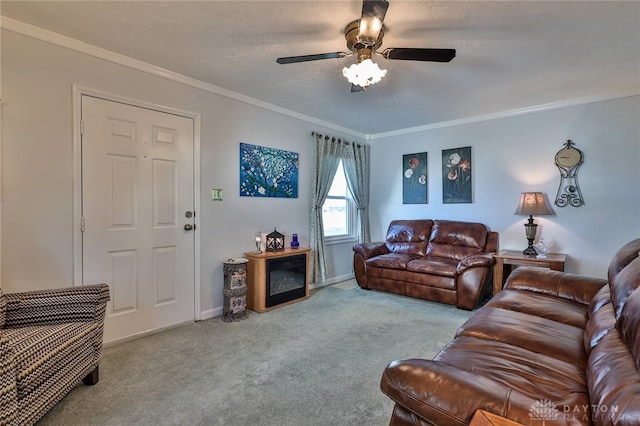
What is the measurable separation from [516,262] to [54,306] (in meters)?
4.17

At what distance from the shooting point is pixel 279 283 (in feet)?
12.0

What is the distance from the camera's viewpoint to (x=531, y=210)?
3.64 metres

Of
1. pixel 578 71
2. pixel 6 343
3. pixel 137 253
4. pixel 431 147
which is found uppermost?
pixel 578 71

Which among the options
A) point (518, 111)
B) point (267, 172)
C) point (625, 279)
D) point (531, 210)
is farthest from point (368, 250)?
point (625, 279)

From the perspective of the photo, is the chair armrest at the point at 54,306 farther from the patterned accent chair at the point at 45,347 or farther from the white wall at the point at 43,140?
the white wall at the point at 43,140

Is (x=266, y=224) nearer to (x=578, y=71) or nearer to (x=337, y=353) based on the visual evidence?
(x=337, y=353)

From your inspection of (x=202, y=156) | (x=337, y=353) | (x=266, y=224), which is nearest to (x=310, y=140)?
(x=266, y=224)

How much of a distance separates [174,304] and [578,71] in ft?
14.4

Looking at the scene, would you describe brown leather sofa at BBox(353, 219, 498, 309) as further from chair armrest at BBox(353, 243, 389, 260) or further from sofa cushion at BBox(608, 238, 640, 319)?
sofa cushion at BBox(608, 238, 640, 319)

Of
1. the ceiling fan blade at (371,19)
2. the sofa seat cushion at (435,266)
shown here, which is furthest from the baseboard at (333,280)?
the ceiling fan blade at (371,19)

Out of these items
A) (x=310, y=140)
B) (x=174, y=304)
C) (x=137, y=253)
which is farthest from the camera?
(x=310, y=140)

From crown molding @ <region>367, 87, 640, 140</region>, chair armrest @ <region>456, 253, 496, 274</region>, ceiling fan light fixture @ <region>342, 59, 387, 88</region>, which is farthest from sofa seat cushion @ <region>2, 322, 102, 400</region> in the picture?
crown molding @ <region>367, 87, 640, 140</region>

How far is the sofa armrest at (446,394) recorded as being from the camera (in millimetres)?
945

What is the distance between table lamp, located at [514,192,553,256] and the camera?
3.62 m
